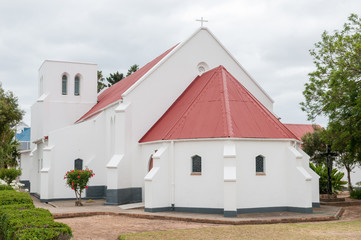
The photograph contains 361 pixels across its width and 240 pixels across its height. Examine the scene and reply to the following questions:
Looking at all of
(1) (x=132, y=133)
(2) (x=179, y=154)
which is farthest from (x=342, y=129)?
(1) (x=132, y=133)

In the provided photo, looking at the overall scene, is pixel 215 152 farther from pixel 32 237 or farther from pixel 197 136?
pixel 32 237

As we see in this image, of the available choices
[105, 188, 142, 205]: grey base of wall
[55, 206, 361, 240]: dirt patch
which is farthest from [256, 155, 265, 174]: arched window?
[105, 188, 142, 205]: grey base of wall

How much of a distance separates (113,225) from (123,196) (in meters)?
6.76

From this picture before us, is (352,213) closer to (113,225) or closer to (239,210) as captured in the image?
(239,210)

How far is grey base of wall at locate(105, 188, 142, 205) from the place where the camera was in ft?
75.3

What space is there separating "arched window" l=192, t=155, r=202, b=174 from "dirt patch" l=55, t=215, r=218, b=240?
3.32 metres

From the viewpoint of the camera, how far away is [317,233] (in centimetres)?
1440

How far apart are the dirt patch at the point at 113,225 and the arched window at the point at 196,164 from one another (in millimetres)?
3319

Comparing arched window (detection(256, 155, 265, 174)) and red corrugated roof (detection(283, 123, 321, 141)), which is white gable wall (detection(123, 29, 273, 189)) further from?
red corrugated roof (detection(283, 123, 321, 141))

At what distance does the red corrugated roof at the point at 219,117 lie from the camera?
64.8 feet

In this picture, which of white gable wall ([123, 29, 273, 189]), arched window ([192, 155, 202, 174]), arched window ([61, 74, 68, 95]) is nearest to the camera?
arched window ([192, 155, 202, 174])

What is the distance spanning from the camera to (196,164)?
2014 cm

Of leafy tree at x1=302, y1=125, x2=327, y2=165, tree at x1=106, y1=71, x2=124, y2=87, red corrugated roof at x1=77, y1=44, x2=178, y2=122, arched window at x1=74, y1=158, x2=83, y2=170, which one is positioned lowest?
arched window at x1=74, y1=158, x2=83, y2=170

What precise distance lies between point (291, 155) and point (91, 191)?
569 inches
